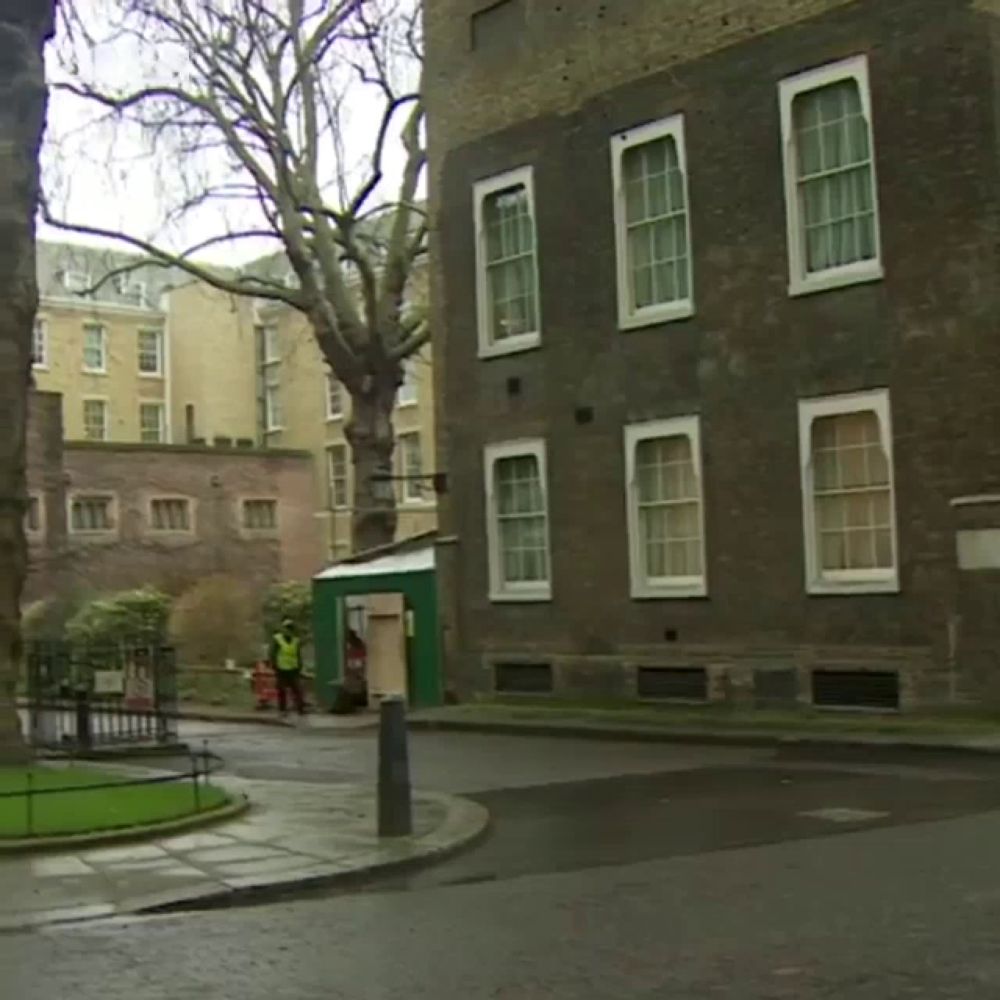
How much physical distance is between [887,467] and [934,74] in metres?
4.72

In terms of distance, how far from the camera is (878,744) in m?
18.7

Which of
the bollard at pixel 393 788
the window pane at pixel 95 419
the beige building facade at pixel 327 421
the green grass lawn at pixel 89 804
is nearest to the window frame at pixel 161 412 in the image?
the window pane at pixel 95 419

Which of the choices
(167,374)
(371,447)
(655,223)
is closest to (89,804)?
(655,223)

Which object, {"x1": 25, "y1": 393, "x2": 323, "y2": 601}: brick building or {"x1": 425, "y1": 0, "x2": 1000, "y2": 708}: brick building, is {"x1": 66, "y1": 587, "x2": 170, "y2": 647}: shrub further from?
{"x1": 425, "y1": 0, "x2": 1000, "y2": 708}: brick building

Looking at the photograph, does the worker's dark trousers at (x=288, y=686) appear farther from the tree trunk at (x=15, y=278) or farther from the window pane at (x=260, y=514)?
the window pane at (x=260, y=514)

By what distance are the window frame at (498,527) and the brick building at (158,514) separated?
24.8 meters

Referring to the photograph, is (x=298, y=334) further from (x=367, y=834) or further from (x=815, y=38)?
(x=367, y=834)

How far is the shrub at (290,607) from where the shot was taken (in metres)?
38.4

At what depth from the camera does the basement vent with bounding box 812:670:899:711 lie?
21344 mm

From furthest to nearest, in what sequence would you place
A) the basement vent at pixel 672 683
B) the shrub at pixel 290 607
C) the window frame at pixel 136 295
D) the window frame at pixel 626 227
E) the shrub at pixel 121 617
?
1. the window frame at pixel 136 295
2. the shrub at pixel 121 617
3. the shrub at pixel 290 607
4. the window frame at pixel 626 227
5. the basement vent at pixel 672 683

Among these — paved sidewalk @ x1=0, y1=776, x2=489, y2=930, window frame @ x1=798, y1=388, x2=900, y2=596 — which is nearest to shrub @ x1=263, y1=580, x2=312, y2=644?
window frame @ x1=798, y1=388, x2=900, y2=596

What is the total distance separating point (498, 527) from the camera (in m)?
27.2

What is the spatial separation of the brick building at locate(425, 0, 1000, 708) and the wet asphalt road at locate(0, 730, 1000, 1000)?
686cm

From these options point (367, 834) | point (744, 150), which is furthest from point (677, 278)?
point (367, 834)
